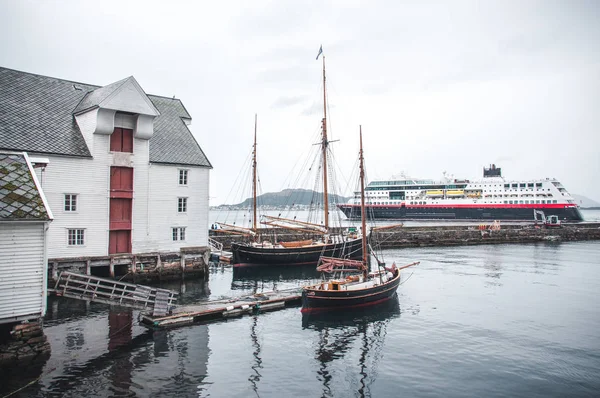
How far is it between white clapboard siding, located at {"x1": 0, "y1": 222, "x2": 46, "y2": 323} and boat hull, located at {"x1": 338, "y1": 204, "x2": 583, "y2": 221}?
86.6m

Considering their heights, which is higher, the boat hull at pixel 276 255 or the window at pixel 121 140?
the window at pixel 121 140

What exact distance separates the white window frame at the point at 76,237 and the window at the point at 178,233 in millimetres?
6581

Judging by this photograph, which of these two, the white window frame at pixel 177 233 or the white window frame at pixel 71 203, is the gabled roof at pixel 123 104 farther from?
the white window frame at pixel 177 233

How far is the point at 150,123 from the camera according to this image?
29.8 meters

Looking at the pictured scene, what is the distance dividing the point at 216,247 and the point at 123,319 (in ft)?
98.5

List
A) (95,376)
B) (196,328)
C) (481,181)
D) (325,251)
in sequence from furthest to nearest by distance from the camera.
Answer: (481,181), (325,251), (196,328), (95,376)

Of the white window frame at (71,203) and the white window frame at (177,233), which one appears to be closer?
the white window frame at (71,203)

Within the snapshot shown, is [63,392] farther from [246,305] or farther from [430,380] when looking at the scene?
[430,380]

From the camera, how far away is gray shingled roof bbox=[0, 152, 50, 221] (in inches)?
551

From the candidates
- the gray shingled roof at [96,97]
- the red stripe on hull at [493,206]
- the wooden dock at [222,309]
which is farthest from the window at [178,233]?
the red stripe on hull at [493,206]

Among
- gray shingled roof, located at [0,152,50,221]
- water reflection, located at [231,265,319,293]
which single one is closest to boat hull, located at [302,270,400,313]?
water reflection, located at [231,265,319,293]

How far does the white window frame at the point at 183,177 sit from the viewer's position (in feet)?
106

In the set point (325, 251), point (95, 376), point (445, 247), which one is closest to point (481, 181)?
point (445, 247)

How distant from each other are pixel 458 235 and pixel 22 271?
65.2m
